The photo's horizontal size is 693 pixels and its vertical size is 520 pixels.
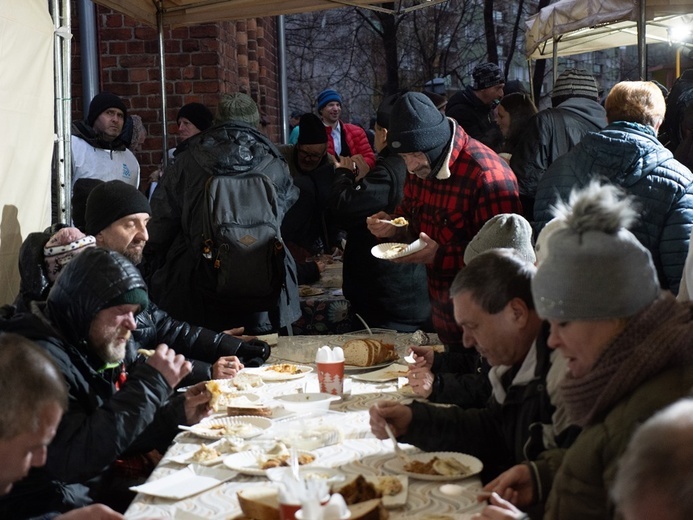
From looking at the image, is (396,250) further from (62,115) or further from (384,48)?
(384,48)

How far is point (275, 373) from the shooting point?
381cm

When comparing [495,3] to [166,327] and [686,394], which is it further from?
[686,394]

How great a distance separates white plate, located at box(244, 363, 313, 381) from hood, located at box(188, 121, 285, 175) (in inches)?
57.2

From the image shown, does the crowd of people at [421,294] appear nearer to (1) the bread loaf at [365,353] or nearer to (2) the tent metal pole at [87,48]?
(1) the bread loaf at [365,353]

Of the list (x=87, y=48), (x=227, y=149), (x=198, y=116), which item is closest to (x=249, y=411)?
(x=227, y=149)

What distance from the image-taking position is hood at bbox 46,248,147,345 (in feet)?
9.41

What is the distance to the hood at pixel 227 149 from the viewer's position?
501 centimetres

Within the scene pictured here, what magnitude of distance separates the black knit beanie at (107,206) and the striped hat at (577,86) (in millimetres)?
3125

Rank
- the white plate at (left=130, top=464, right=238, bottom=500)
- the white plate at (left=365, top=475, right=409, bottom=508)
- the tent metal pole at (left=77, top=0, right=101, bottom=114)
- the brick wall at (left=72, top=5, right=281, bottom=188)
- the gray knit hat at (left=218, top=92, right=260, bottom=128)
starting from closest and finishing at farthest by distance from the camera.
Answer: the white plate at (left=365, top=475, right=409, bottom=508), the white plate at (left=130, top=464, right=238, bottom=500), the gray knit hat at (left=218, top=92, right=260, bottom=128), the tent metal pole at (left=77, top=0, right=101, bottom=114), the brick wall at (left=72, top=5, right=281, bottom=188)

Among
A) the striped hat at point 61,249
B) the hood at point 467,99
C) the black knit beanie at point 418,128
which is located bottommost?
the striped hat at point 61,249

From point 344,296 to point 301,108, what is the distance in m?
10.6

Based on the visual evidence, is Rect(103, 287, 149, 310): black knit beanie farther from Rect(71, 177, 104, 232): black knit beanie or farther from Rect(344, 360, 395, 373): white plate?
Rect(71, 177, 104, 232): black knit beanie

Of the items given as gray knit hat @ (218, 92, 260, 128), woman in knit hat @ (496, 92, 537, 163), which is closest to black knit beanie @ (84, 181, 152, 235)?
gray knit hat @ (218, 92, 260, 128)

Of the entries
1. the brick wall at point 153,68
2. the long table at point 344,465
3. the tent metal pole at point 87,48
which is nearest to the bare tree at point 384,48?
the brick wall at point 153,68
